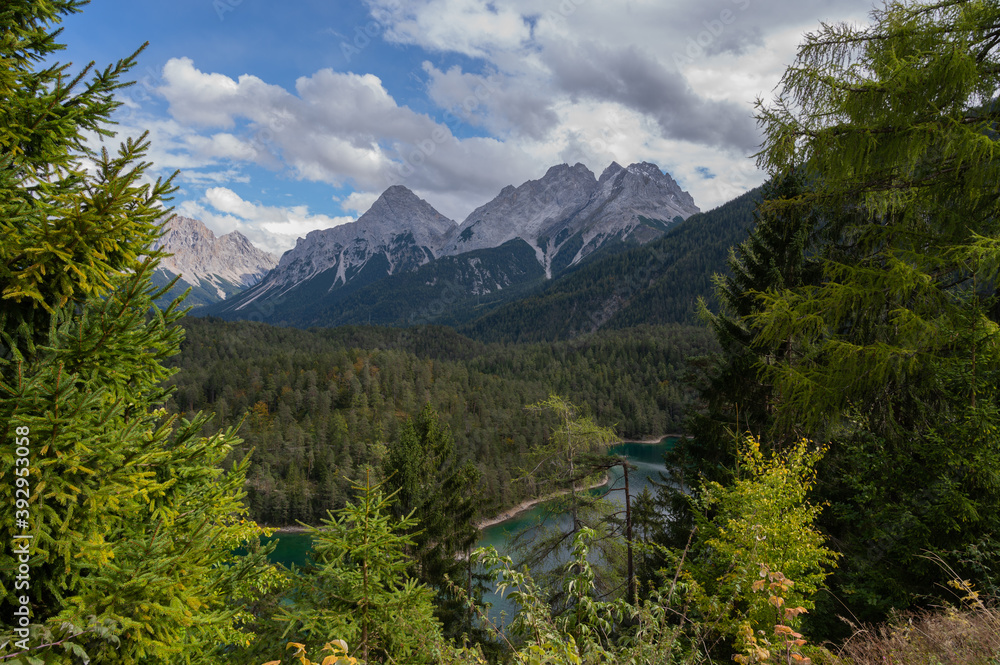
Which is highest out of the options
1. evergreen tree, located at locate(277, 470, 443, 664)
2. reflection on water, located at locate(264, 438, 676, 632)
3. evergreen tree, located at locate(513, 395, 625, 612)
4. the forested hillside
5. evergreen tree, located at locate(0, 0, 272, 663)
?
evergreen tree, located at locate(0, 0, 272, 663)

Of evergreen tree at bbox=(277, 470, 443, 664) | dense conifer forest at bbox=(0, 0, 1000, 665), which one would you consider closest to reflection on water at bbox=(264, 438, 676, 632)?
dense conifer forest at bbox=(0, 0, 1000, 665)

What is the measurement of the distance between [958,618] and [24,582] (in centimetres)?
802

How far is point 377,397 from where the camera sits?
103 metres

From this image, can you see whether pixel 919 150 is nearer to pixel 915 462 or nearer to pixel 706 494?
pixel 915 462

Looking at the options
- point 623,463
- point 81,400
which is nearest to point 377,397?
point 623,463

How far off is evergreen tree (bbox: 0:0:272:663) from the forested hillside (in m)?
47.8

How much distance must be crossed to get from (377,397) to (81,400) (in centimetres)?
10448

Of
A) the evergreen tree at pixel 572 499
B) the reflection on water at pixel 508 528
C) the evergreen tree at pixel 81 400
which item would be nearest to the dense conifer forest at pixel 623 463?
the evergreen tree at pixel 81 400

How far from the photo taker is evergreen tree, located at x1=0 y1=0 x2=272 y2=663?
107 inches

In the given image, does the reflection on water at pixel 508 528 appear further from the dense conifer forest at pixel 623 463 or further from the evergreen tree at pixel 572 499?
the dense conifer forest at pixel 623 463

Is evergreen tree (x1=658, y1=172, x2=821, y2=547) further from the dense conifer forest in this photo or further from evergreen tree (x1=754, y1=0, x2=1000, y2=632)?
evergreen tree (x1=754, y1=0, x2=1000, y2=632)

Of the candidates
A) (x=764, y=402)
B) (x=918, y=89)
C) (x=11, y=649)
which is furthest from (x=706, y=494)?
(x=11, y=649)

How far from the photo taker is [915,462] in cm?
656

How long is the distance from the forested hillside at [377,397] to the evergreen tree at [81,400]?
47804 mm
